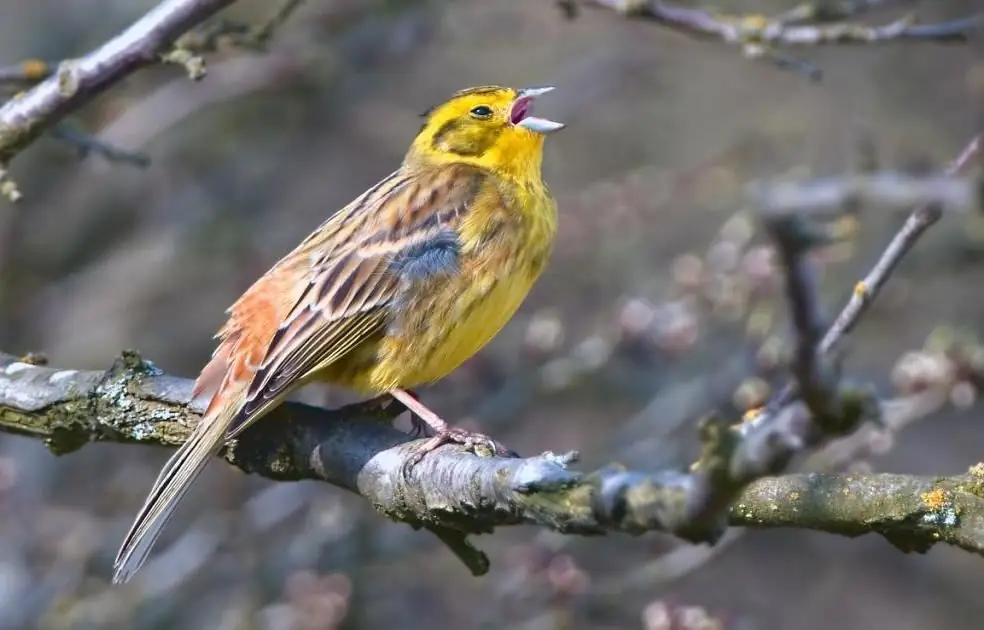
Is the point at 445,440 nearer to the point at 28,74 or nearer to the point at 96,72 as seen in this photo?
the point at 96,72

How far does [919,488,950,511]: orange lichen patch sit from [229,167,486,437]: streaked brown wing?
177 centimetres

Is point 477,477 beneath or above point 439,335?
above

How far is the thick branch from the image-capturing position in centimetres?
205

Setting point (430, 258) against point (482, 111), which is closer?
point (430, 258)

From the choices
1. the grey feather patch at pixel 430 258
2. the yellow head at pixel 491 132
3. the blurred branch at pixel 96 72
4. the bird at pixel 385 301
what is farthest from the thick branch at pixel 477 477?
the yellow head at pixel 491 132

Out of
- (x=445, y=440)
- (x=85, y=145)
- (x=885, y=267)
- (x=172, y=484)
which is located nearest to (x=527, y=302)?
(x=85, y=145)

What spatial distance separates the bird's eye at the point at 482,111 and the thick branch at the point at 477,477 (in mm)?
1427

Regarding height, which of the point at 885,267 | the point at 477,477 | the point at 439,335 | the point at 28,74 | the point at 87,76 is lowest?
the point at 439,335

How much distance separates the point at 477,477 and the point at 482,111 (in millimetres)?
2476

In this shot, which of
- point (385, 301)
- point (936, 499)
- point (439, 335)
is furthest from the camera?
point (385, 301)

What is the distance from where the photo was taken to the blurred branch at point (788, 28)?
13.7 feet

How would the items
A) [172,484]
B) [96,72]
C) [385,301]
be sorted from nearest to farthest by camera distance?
1. [172,484]
2. [96,72]
3. [385,301]

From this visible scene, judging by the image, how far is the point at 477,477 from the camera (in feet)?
8.80

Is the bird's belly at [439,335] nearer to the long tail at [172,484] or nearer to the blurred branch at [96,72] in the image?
the long tail at [172,484]
